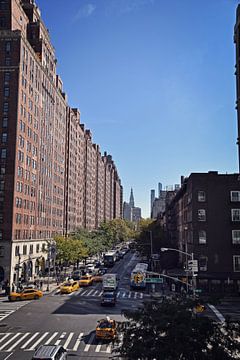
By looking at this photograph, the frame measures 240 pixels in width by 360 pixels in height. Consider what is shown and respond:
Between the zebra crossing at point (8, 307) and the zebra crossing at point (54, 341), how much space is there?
884 centimetres

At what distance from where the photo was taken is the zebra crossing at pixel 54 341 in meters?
29.3

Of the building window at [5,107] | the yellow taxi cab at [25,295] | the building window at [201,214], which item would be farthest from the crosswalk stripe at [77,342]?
the building window at [5,107]

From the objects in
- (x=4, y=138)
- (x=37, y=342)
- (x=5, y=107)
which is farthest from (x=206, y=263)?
(x=5, y=107)

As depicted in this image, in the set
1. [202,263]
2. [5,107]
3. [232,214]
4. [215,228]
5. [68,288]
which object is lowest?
[68,288]

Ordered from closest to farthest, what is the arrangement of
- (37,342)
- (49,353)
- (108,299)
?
(49,353)
(37,342)
(108,299)

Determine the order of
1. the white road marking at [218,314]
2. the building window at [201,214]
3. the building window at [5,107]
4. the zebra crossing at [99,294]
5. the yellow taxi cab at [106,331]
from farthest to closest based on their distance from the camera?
the building window at [5,107] → the building window at [201,214] → the zebra crossing at [99,294] → the white road marking at [218,314] → the yellow taxi cab at [106,331]

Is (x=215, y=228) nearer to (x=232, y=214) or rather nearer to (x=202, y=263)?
(x=232, y=214)

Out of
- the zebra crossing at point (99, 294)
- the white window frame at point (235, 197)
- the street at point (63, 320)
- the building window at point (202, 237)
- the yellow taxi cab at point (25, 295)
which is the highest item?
the white window frame at point (235, 197)

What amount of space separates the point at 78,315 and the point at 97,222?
149988mm

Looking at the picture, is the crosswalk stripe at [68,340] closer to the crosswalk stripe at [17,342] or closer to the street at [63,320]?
the street at [63,320]

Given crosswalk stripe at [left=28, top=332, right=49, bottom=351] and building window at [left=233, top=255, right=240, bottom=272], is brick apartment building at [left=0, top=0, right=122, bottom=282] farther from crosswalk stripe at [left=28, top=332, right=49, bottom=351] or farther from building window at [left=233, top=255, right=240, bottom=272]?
building window at [left=233, top=255, right=240, bottom=272]

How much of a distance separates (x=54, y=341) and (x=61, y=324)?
22.8ft

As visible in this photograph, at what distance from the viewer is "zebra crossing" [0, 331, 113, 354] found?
29328 millimetres

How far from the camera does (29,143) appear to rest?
80.7 metres
